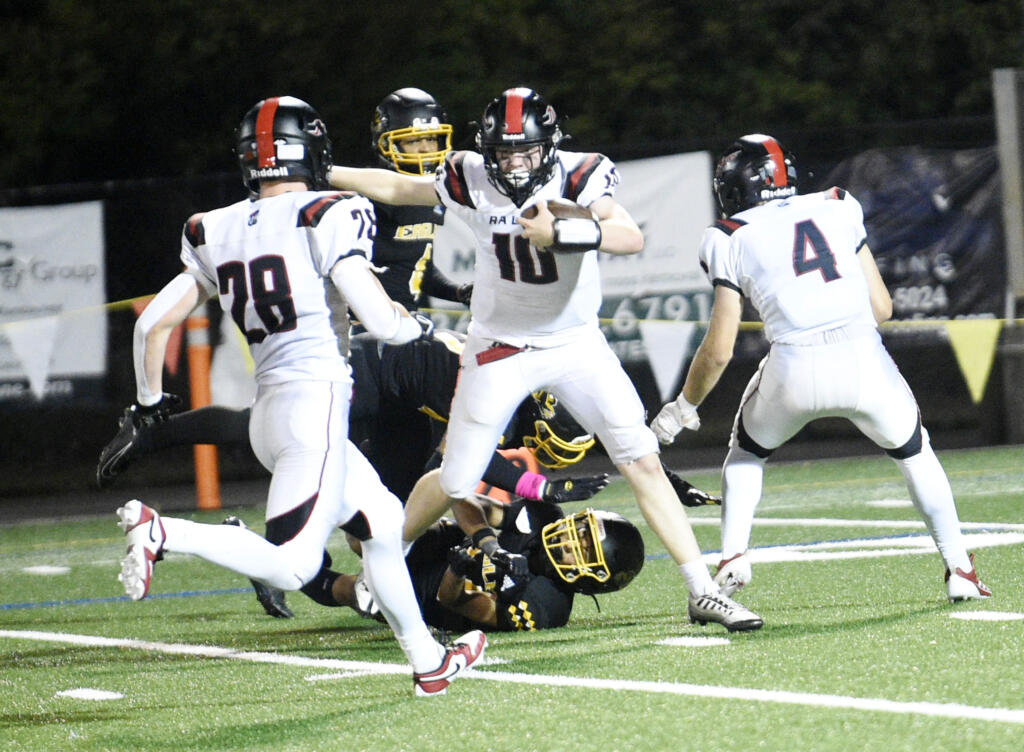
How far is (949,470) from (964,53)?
10196 mm

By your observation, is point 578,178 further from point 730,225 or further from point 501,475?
point 501,475

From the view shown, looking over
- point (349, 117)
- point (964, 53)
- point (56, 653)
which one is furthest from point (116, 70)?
point (56, 653)

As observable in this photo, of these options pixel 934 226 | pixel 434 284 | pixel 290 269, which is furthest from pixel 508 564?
pixel 934 226

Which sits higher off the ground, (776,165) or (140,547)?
(776,165)

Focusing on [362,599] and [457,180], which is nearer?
[457,180]

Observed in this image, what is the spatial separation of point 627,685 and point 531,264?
151 centimetres

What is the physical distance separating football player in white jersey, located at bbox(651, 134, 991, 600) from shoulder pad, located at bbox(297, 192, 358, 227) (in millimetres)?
1477

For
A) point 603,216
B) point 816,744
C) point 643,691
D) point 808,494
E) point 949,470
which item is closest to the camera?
point 816,744

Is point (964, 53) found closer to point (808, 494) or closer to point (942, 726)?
point (808, 494)

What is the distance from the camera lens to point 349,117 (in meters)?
17.3

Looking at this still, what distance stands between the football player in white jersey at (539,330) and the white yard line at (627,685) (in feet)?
2.29

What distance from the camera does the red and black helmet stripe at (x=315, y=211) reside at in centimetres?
452

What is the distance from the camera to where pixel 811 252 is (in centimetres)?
556

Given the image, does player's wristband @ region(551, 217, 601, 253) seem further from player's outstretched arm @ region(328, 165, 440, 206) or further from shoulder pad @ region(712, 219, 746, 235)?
player's outstretched arm @ region(328, 165, 440, 206)
